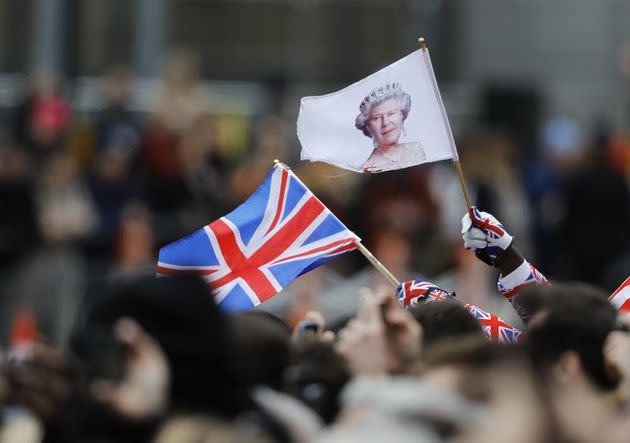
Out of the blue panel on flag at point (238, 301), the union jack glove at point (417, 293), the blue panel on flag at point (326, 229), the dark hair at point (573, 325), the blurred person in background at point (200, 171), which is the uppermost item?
the dark hair at point (573, 325)

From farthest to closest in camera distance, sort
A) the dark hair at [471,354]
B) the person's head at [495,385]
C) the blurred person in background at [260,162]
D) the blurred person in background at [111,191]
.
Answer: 1. the blurred person in background at [111,191]
2. the blurred person in background at [260,162]
3. the dark hair at [471,354]
4. the person's head at [495,385]

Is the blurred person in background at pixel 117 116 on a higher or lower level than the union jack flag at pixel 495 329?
lower

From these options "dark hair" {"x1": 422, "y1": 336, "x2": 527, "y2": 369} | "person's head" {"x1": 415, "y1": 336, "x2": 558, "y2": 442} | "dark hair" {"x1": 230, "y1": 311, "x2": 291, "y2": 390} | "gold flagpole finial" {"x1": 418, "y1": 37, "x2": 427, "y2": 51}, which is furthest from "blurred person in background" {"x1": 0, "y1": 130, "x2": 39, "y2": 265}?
"person's head" {"x1": 415, "y1": 336, "x2": 558, "y2": 442}

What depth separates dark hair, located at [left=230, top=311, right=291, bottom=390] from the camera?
472cm

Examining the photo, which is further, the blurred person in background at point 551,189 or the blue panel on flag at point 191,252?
the blurred person in background at point 551,189

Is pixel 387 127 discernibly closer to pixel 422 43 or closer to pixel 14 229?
pixel 422 43

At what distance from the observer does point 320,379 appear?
5207 mm

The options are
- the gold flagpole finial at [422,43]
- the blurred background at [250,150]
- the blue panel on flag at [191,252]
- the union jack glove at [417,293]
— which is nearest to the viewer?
the gold flagpole finial at [422,43]

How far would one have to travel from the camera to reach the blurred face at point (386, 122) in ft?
20.5

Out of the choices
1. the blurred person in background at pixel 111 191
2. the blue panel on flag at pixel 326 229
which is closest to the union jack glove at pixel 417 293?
the blue panel on flag at pixel 326 229

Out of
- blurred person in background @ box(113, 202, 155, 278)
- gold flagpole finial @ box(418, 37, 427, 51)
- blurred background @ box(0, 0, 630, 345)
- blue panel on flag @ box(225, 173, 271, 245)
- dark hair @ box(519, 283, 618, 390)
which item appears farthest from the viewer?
blurred background @ box(0, 0, 630, 345)

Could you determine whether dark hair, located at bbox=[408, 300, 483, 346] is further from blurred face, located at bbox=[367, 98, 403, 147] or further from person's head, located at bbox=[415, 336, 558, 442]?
blurred face, located at bbox=[367, 98, 403, 147]

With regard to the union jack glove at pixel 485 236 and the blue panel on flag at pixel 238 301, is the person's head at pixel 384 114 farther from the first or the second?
the blue panel on flag at pixel 238 301

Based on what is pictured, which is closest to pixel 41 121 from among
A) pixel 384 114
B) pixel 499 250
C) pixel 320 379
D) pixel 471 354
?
pixel 384 114
